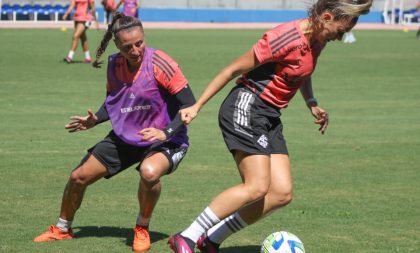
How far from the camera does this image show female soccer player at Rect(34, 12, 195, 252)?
6.64 m

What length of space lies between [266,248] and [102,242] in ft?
4.55

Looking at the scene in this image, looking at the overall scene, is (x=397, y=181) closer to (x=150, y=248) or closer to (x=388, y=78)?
(x=150, y=248)

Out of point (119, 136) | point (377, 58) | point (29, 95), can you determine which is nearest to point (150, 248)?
point (119, 136)

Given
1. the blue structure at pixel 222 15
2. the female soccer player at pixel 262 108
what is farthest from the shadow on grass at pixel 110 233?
the blue structure at pixel 222 15

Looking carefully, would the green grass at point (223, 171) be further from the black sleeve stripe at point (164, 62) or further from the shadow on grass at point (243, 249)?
the black sleeve stripe at point (164, 62)

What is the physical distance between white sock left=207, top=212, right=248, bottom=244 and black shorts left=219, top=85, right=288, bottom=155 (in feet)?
1.82

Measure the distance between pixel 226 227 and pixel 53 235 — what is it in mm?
1457

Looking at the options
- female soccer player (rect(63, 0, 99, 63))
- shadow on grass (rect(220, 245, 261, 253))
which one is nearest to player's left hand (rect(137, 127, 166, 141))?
shadow on grass (rect(220, 245, 261, 253))

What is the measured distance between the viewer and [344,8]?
237 inches

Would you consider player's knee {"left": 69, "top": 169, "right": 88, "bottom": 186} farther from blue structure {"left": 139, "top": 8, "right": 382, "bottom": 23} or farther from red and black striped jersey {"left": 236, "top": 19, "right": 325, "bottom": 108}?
blue structure {"left": 139, "top": 8, "right": 382, "bottom": 23}

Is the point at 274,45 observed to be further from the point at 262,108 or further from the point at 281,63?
the point at 262,108

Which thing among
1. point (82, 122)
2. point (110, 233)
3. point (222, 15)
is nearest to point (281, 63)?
point (82, 122)

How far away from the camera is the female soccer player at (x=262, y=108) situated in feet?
19.9

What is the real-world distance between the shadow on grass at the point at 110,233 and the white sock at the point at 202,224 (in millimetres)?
990
